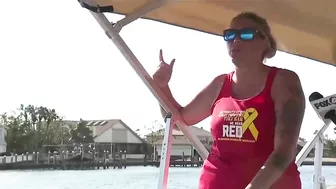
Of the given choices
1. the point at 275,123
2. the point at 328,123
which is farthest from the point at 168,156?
the point at 328,123

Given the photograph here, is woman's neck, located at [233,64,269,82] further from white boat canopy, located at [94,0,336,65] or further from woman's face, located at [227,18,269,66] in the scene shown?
white boat canopy, located at [94,0,336,65]

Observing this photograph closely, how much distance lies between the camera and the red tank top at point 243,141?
5.99 ft

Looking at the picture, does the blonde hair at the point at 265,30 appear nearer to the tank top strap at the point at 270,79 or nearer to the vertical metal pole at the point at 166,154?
the tank top strap at the point at 270,79

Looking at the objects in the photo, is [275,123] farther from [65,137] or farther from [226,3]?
[65,137]

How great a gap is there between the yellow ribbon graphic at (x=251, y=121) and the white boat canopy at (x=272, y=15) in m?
0.60

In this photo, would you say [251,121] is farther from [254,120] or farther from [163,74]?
[163,74]

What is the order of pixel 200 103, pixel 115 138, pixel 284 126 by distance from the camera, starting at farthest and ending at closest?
1. pixel 115 138
2. pixel 200 103
3. pixel 284 126

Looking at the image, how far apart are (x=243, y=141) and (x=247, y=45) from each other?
0.31 m

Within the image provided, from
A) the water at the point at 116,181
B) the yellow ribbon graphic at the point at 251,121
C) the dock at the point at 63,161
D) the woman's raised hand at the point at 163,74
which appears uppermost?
the dock at the point at 63,161

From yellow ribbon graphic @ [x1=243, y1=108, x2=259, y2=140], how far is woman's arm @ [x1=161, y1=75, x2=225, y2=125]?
0.23 m

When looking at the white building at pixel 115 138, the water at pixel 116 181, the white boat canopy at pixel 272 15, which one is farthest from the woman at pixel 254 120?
the white building at pixel 115 138

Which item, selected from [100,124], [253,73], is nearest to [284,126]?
[253,73]

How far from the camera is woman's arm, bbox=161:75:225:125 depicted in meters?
2.08

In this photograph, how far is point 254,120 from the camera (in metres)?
1.83
